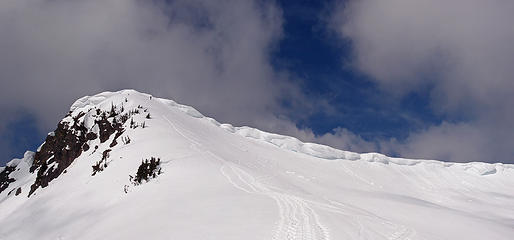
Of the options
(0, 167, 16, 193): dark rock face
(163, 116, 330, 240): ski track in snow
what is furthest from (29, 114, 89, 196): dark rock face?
(163, 116, 330, 240): ski track in snow

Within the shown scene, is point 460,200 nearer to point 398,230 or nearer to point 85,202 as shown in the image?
point 398,230

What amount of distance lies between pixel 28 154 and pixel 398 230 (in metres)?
43.4

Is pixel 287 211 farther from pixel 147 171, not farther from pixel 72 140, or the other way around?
pixel 72 140

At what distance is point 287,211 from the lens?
1081 cm

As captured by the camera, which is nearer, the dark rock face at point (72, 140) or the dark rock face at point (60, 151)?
the dark rock face at point (72, 140)

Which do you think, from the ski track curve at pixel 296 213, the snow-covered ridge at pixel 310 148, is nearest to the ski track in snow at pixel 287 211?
the ski track curve at pixel 296 213

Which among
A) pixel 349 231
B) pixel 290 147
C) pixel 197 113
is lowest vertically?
pixel 349 231

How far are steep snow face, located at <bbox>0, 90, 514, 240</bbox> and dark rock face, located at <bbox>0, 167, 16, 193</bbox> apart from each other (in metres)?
0.25

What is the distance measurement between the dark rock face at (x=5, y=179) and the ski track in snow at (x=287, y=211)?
3159 cm

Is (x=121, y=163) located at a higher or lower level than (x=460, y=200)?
lower

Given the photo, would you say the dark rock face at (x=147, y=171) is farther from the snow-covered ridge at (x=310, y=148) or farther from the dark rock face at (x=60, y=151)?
the snow-covered ridge at (x=310, y=148)

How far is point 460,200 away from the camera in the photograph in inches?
1000

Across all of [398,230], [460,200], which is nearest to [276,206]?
[398,230]

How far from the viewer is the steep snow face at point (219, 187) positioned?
10125 millimetres
